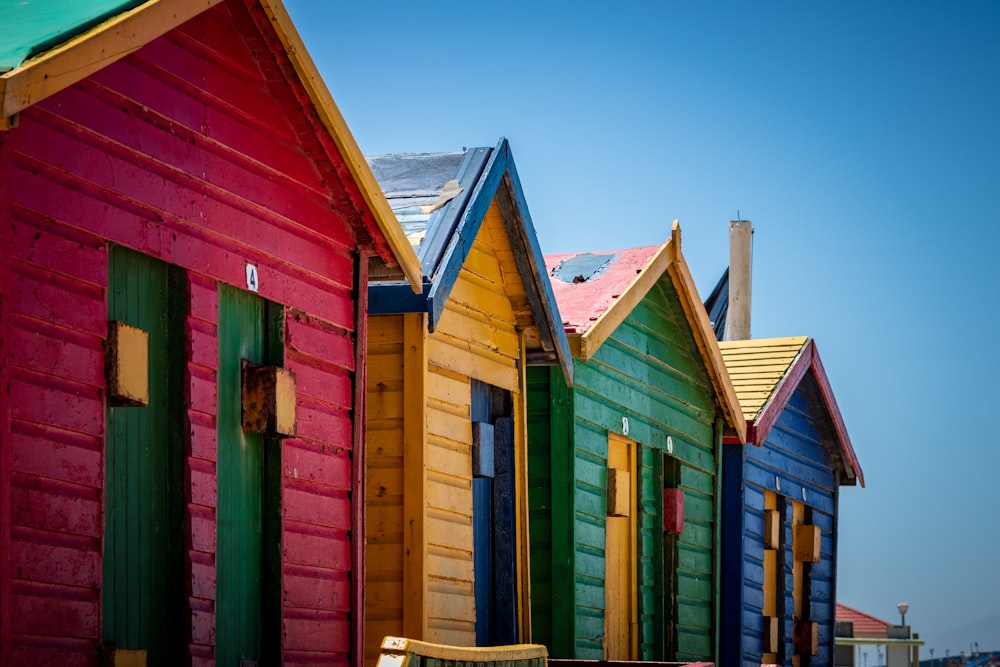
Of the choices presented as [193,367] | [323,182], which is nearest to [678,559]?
[323,182]

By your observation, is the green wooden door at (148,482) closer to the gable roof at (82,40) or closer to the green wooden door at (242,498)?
the green wooden door at (242,498)

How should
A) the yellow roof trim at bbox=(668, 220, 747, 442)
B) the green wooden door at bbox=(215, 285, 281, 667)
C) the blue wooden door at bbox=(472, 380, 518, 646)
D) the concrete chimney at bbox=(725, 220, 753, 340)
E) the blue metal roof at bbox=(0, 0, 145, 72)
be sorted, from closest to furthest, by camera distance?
the blue metal roof at bbox=(0, 0, 145, 72) < the green wooden door at bbox=(215, 285, 281, 667) < the blue wooden door at bbox=(472, 380, 518, 646) < the yellow roof trim at bbox=(668, 220, 747, 442) < the concrete chimney at bbox=(725, 220, 753, 340)

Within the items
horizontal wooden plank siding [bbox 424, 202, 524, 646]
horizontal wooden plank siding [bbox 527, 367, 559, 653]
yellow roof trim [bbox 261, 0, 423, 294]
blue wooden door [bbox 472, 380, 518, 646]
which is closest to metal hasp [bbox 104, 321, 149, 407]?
yellow roof trim [bbox 261, 0, 423, 294]

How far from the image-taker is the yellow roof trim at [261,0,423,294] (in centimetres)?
868

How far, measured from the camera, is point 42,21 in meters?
6.88

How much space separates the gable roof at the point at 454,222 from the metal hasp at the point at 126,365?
125 inches

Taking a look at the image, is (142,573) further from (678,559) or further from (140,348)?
(678,559)

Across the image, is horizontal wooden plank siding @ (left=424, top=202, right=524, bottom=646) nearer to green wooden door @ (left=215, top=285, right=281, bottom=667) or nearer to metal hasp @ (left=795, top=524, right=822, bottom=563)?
green wooden door @ (left=215, top=285, right=281, bottom=667)

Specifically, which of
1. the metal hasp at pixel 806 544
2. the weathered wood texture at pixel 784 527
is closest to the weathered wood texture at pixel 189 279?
the weathered wood texture at pixel 784 527

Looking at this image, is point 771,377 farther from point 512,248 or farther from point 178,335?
point 178,335

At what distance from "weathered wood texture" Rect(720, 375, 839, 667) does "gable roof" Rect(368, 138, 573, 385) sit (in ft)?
15.3

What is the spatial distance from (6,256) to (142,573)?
5.85 ft

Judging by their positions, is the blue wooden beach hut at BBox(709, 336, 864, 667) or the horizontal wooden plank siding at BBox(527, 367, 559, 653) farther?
the blue wooden beach hut at BBox(709, 336, 864, 667)

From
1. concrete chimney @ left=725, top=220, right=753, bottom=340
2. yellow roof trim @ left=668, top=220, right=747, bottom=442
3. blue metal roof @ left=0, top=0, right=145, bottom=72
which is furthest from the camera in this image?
concrete chimney @ left=725, top=220, right=753, bottom=340
